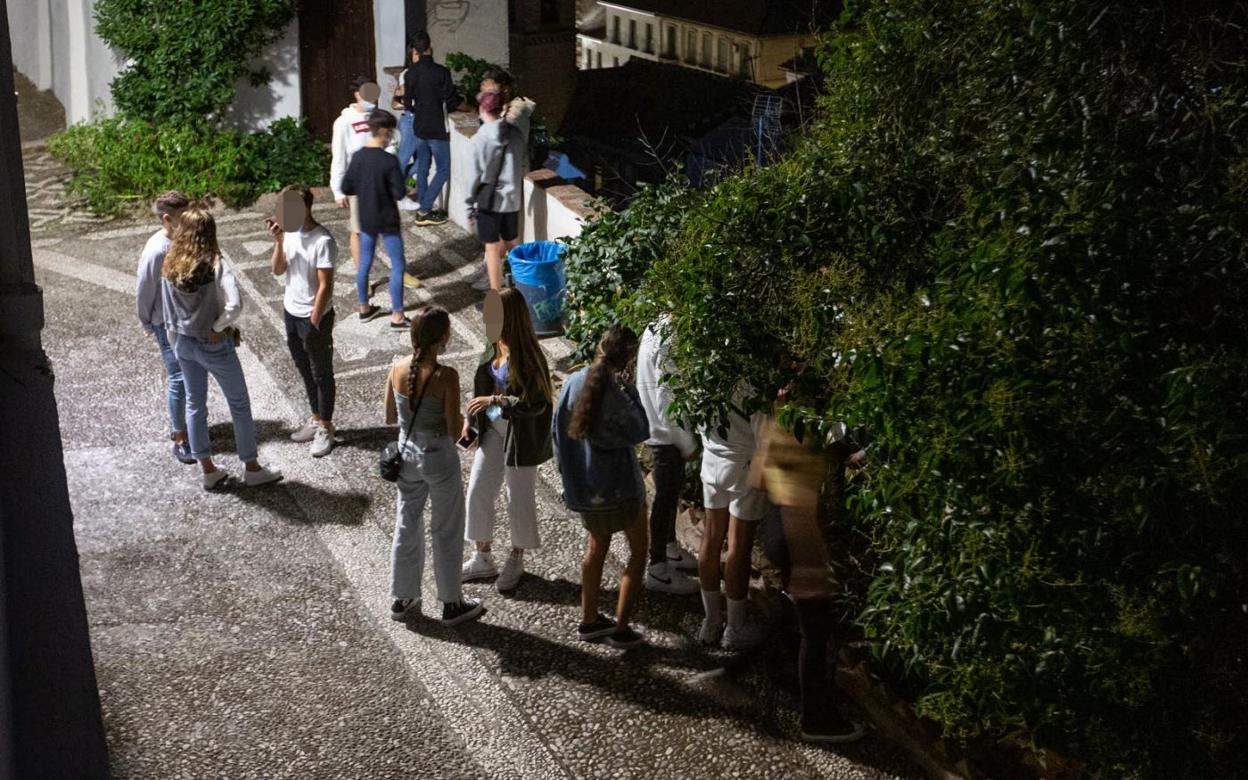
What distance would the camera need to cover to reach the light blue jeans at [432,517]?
718 centimetres

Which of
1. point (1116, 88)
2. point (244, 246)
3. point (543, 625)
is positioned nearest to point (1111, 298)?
point (1116, 88)

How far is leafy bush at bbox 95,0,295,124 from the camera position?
14844mm

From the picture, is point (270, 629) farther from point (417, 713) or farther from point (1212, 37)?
point (1212, 37)

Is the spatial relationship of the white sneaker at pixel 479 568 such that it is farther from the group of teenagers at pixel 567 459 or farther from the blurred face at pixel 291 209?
the blurred face at pixel 291 209


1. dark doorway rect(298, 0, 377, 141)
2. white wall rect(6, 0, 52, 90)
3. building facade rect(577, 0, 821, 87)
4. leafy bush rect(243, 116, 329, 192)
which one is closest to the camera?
leafy bush rect(243, 116, 329, 192)

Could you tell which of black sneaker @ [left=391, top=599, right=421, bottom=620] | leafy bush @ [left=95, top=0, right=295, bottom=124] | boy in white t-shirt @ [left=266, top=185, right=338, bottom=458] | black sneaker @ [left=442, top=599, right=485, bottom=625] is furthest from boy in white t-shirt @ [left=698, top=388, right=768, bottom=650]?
leafy bush @ [left=95, top=0, right=295, bottom=124]

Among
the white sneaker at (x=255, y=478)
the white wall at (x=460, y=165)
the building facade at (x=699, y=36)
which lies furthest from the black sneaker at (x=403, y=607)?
the building facade at (x=699, y=36)

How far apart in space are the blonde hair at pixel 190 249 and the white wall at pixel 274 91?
740 centimetres

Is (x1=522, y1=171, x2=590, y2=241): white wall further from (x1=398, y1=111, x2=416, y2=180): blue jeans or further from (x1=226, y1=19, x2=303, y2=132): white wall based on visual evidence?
(x1=226, y1=19, x2=303, y2=132): white wall

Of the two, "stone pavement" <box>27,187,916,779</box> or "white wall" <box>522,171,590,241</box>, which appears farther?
"white wall" <box>522,171,590,241</box>

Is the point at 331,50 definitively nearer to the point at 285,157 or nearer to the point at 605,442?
the point at 285,157

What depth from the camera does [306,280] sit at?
29.2 feet

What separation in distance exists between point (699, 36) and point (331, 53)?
3767 centimetres

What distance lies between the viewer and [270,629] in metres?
7.53
